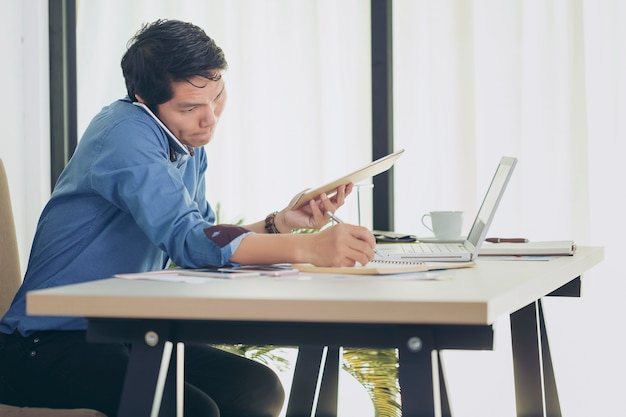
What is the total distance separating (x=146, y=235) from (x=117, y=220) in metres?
0.06

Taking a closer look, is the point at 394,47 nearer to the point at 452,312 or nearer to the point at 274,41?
the point at 274,41

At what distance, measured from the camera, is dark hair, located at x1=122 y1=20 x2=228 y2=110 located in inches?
64.7

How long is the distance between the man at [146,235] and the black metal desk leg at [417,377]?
0.37 metres

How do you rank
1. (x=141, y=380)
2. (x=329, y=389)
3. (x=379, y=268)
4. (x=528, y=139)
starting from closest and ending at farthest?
1. (x=141, y=380)
2. (x=379, y=268)
3. (x=329, y=389)
4. (x=528, y=139)

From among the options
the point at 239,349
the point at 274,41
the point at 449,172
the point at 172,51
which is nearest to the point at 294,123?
the point at 274,41

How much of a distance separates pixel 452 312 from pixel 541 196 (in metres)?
2.04

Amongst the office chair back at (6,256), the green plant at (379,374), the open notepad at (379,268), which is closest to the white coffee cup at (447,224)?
the green plant at (379,374)

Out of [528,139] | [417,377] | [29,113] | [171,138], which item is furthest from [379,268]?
[29,113]

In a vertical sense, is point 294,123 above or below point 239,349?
above

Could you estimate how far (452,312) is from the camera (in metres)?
0.90

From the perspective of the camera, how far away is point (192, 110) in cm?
170

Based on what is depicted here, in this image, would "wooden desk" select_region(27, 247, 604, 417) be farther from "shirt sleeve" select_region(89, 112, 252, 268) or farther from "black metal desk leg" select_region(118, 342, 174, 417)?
"shirt sleeve" select_region(89, 112, 252, 268)

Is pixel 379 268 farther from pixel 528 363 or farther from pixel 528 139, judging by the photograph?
pixel 528 139

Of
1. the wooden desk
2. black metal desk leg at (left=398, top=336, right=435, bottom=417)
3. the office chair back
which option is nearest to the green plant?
the office chair back
